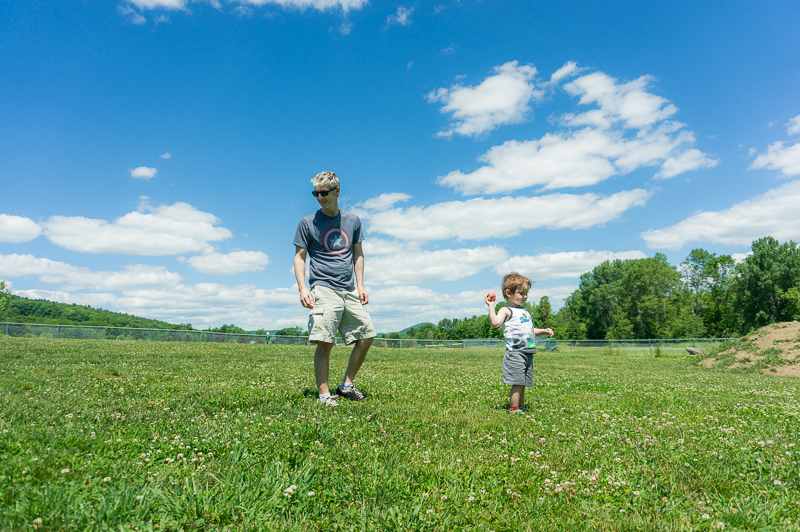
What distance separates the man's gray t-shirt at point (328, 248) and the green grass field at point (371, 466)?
177 cm

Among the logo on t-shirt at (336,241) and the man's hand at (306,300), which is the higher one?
the logo on t-shirt at (336,241)

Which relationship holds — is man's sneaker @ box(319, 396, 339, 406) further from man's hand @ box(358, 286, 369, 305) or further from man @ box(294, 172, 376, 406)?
man's hand @ box(358, 286, 369, 305)

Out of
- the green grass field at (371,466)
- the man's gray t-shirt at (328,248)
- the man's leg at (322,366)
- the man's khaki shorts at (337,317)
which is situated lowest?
the green grass field at (371,466)

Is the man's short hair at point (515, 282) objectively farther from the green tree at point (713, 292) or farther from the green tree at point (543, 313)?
the green tree at point (543, 313)

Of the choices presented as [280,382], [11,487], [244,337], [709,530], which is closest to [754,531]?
[709,530]

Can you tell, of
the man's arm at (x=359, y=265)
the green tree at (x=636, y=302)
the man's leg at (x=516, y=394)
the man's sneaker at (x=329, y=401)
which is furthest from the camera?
the green tree at (x=636, y=302)

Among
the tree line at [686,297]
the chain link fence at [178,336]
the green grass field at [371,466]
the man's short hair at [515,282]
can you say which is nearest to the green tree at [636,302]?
the tree line at [686,297]

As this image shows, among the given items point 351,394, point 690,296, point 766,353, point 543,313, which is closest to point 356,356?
point 351,394

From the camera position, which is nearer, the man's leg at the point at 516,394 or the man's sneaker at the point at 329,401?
the man's sneaker at the point at 329,401

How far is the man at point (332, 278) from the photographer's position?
596cm

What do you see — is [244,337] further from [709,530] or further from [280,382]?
[709,530]

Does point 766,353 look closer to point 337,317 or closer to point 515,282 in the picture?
point 515,282

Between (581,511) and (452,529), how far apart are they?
969mm

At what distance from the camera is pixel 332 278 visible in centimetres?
611
